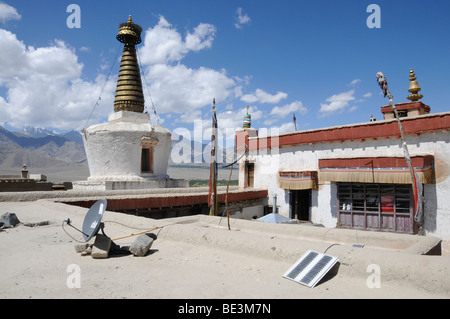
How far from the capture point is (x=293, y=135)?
57.7ft

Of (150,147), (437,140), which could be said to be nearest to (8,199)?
(150,147)

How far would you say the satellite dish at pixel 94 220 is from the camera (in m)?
6.24

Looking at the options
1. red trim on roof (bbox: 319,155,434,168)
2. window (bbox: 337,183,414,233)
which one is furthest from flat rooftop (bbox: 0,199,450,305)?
window (bbox: 337,183,414,233)

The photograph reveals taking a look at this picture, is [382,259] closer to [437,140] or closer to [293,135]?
[437,140]

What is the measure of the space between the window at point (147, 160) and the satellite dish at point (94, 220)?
13.8m

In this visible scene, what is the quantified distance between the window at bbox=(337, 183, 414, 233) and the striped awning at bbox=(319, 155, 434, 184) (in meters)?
0.68

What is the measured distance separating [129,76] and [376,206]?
1696 centimetres

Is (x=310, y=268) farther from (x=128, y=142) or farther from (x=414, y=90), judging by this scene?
(x=128, y=142)

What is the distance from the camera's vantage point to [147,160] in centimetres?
2052

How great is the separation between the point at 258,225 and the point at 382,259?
5.73 m

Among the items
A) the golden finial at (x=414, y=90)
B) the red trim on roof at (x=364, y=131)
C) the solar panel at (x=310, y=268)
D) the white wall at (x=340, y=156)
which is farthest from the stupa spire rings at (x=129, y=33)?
the solar panel at (x=310, y=268)

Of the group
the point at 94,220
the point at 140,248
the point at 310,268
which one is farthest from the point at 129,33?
the point at 310,268

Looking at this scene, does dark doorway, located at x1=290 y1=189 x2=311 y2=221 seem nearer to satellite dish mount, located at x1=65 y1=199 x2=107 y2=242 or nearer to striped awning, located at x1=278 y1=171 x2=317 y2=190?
striped awning, located at x1=278 y1=171 x2=317 y2=190

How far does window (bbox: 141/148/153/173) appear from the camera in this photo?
66.9ft
